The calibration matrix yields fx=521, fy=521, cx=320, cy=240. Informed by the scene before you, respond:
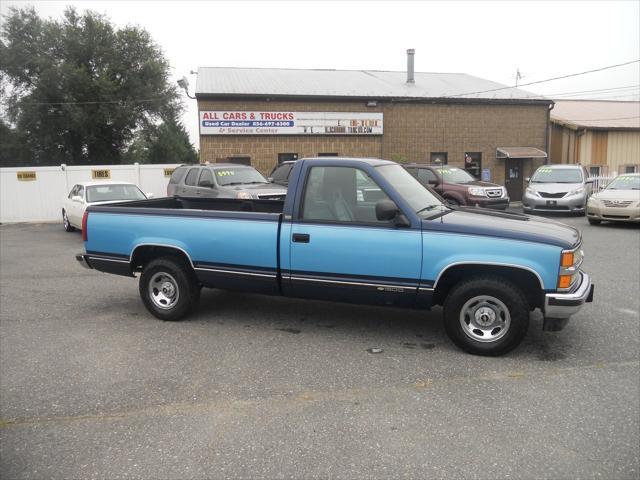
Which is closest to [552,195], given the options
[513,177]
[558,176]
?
[558,176]

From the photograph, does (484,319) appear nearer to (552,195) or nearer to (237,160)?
(552,195)

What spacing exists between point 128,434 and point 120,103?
3286 centimetres

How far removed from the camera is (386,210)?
468cm

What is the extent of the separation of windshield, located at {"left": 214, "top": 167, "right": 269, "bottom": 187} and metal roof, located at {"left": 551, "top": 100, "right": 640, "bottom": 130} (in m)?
20.2

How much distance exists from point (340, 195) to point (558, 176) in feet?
49.3

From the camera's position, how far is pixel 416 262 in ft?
15.6

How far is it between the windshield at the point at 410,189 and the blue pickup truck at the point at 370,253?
0.02 meters

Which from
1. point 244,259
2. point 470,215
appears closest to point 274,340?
point 244,259

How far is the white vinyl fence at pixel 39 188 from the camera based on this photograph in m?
19.0

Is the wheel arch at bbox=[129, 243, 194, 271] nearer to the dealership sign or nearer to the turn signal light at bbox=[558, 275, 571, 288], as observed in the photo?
the turn signal light at bbox=[558, 275, 571, 288]

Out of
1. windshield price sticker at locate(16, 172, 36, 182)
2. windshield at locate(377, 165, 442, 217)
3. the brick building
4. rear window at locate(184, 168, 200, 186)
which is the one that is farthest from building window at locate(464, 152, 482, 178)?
windshield at locate(377, 165, 442, 217)

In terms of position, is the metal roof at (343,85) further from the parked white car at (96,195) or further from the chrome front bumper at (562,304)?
the chrome front bumper at (562,304)

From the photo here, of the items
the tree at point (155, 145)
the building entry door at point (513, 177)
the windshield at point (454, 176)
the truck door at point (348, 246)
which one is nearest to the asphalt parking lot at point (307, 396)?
the truck door at point (348, 246)

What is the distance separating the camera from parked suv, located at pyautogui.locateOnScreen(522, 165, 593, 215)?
16.7m
